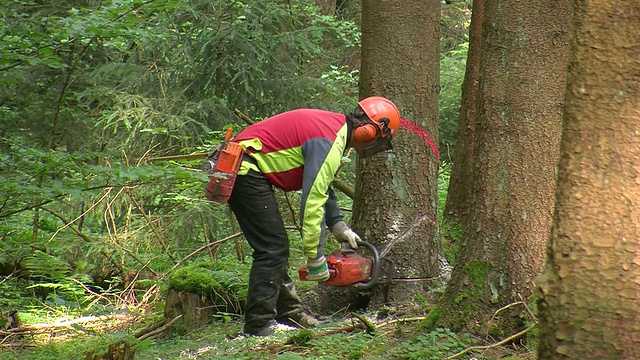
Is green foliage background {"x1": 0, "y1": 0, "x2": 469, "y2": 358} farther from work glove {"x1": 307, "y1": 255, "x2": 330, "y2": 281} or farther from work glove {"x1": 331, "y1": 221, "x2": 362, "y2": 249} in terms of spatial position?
work glove {"x1": 307, "y1": 255, "x2": 330, "y2": 281}

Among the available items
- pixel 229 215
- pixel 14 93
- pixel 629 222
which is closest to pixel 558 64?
pixel 629 222

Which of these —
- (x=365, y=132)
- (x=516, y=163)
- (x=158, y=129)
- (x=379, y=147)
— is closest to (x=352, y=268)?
(x=379, y=147)

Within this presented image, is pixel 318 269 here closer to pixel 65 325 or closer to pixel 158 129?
pixel 65 325

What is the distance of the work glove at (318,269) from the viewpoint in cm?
572

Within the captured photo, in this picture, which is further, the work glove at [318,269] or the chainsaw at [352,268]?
the chainsaw at [352,268]

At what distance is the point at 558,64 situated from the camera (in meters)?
4.64

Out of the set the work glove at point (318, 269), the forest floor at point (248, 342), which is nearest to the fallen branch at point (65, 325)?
the forest floor at point (248, 342)

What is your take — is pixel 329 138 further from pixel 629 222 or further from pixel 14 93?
pixel 14 93

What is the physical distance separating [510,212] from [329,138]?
1587 millimetres

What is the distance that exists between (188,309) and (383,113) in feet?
8.60

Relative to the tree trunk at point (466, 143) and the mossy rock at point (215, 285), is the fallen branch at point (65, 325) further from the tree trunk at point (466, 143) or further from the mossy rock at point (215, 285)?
the tree trunk at point (466, 143)

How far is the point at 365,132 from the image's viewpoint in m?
5.69

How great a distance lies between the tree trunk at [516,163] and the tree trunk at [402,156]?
1449mm

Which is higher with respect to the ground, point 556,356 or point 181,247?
point 556,356
